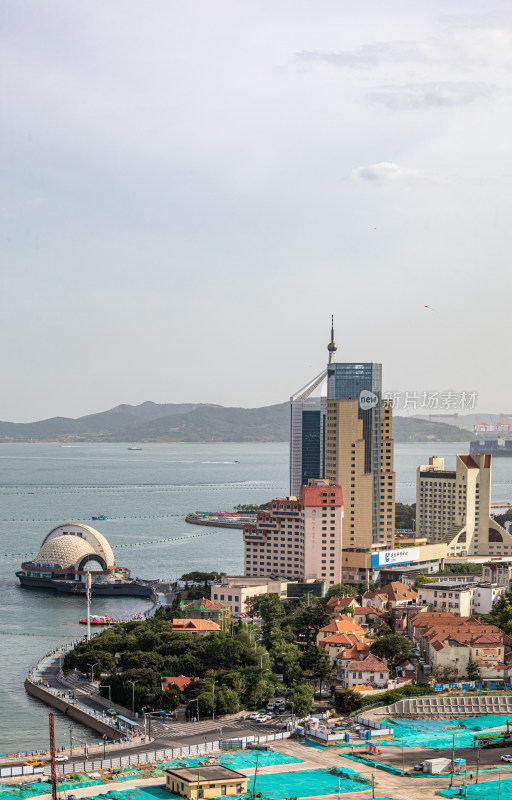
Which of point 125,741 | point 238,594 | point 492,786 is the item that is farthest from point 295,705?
point 238,594

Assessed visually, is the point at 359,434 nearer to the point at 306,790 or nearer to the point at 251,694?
the point at 251,694

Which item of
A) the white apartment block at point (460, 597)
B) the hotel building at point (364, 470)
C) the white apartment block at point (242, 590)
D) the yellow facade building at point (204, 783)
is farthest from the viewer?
the hotel building at point (364, 470)

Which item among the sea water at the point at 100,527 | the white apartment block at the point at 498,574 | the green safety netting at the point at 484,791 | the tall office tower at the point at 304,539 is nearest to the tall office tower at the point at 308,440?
the sea water at the point at 100,527

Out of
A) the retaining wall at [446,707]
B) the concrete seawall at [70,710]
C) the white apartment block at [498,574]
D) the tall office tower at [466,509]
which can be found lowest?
the concrete seawall at [70,710]

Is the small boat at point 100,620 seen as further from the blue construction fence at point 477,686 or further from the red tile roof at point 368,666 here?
the blue construction fence at point 477,686

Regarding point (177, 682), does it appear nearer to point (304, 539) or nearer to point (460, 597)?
point (460, 597)
